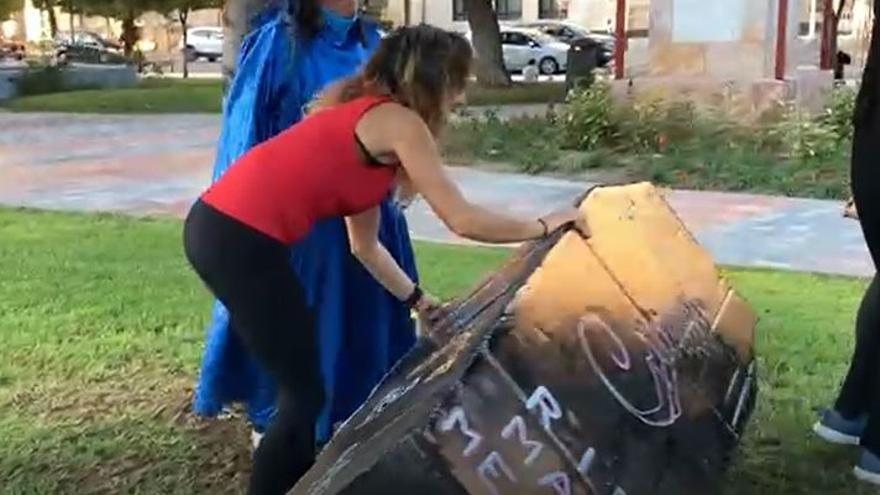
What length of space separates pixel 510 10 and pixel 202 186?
3990cm

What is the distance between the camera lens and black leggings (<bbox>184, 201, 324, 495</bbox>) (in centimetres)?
314

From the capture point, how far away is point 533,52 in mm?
36156

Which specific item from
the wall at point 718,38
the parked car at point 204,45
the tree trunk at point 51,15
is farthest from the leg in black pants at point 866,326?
the parked car at point 204,45

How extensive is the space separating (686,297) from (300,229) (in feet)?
3.58

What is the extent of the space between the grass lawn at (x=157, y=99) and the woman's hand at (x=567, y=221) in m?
17.1

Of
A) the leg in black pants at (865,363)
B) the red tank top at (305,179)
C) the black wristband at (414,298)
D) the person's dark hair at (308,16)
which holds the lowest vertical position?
the leg in black pants at (865,363)

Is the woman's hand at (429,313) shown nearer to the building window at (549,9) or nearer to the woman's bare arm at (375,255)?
the woman's bare arm at (375,255)

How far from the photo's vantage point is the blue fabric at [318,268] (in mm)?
3914

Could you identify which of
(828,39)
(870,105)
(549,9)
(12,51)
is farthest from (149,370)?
(549,9)

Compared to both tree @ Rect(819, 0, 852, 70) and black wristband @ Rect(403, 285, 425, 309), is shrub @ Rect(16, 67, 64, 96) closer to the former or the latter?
tree @ Rect(819, 0, 852, 70)

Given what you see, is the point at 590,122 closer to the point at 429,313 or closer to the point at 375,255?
the point at 375,255

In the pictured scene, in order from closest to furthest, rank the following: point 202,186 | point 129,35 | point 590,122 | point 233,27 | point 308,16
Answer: point 308,16, point 233,27, point 202,186, point 590,122, point 129,35

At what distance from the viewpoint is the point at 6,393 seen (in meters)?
5.21

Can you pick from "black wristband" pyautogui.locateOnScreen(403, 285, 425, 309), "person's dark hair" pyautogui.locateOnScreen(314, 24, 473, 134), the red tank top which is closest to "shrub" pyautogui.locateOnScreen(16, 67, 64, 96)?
"black wristband" pyautogui.locateOnScreen(403, 285, 425, 309)
